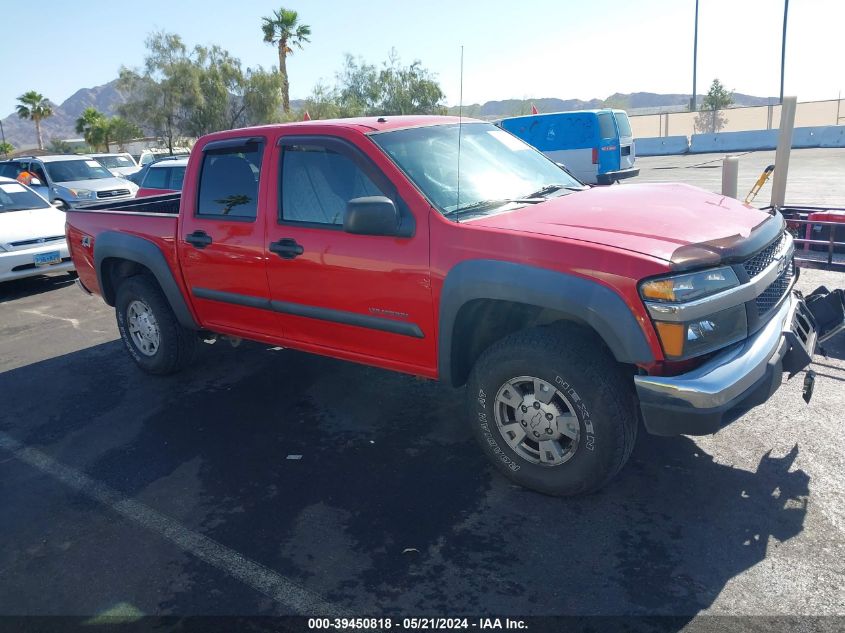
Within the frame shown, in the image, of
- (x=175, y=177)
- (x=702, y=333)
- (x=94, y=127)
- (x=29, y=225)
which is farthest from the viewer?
(x=94, y=127)

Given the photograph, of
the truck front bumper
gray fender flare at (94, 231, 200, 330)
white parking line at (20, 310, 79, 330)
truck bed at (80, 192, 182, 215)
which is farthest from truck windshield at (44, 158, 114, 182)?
the truck front bumper

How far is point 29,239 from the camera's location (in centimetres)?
901

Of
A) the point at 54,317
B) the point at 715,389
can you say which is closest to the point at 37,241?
the point at 54,317

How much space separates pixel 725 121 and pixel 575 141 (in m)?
25.3

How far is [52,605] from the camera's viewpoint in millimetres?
2920

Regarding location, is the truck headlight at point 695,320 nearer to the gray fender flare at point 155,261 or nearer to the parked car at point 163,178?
the gray fender flare at point 155,261

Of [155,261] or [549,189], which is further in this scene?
[155,261]

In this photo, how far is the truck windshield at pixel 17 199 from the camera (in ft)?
32.1

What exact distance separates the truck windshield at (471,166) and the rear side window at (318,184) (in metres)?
0.26

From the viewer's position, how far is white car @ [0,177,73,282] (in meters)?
8.81

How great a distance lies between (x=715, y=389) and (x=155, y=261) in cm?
404

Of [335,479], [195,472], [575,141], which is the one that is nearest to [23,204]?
[195,472]

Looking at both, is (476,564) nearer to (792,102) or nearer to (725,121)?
(792,102)

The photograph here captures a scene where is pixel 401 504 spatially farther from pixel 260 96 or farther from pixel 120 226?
pixel 260 96
